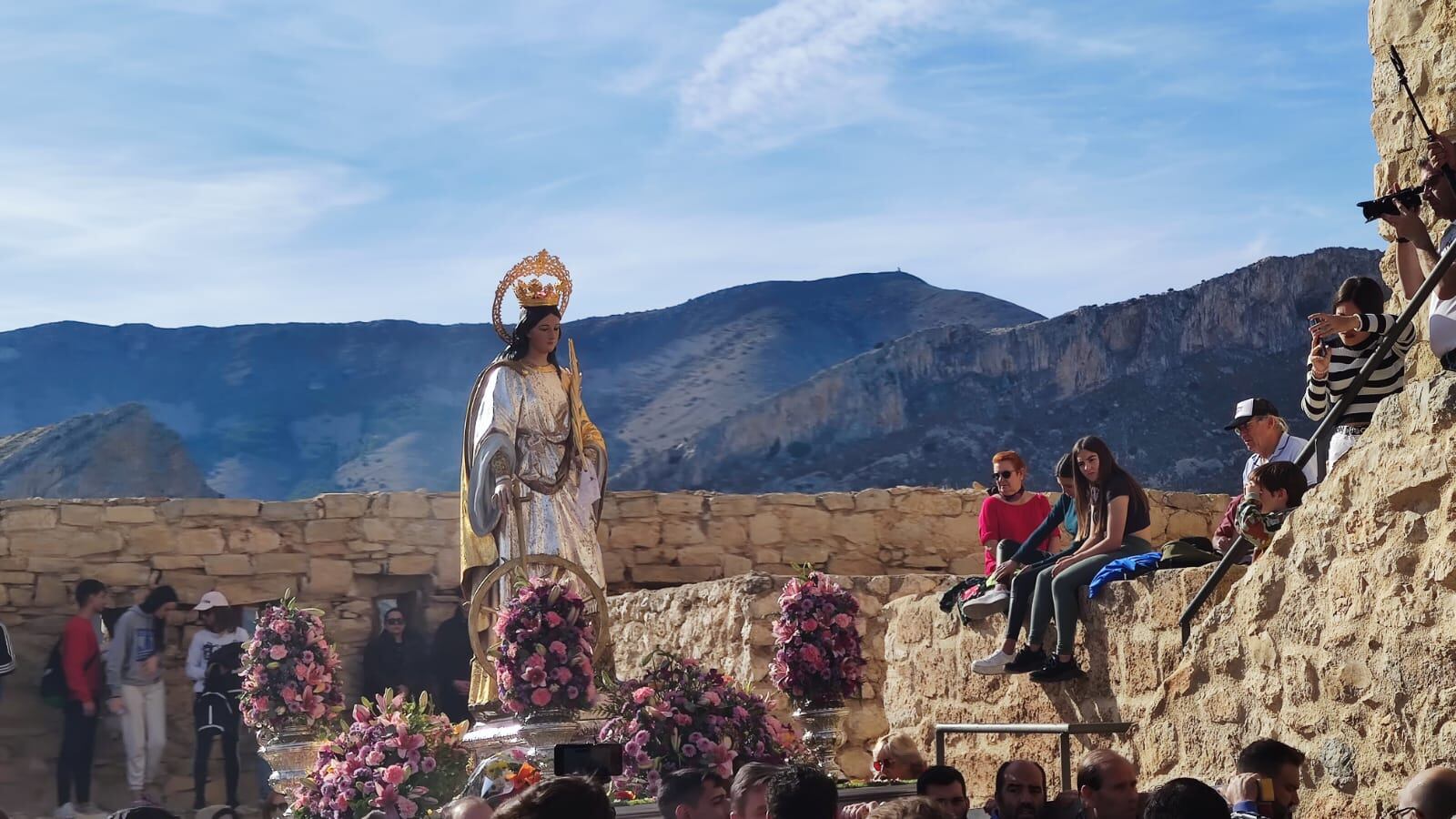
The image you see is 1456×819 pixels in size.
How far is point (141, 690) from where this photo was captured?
1299 centimetres

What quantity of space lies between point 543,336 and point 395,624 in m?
4.47

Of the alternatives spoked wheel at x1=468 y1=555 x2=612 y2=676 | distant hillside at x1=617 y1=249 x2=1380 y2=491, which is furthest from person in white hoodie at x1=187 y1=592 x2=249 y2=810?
distant hillside at x1=617 y1=249 x2=1380 y2=491

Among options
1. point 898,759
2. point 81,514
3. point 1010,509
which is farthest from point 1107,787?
point 81,514

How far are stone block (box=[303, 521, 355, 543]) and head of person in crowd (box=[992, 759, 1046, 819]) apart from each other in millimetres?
9218

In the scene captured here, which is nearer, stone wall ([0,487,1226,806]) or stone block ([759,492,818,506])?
stone wall ([0,487,1226,806])

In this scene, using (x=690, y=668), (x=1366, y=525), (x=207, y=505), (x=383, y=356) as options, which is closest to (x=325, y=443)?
(x=383, y=356)

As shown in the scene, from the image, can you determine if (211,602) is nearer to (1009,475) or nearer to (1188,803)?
(1009,475)

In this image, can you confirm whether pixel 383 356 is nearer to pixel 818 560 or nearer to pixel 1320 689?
pixel 818 560

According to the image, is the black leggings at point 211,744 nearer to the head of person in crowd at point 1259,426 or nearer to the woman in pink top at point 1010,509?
the woman in pink top at point 1010,509

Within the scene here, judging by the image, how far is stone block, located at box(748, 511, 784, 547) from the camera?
1368cm

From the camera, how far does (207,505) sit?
1350 cm

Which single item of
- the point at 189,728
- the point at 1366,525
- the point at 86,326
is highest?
the point at 86,326

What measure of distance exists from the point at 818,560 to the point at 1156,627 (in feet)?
24.6

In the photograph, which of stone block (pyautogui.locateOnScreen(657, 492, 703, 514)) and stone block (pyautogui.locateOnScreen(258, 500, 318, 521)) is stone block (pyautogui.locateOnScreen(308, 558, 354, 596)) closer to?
stone block (pyautogui.locateOnScreen(258, 500, 318, 521))
